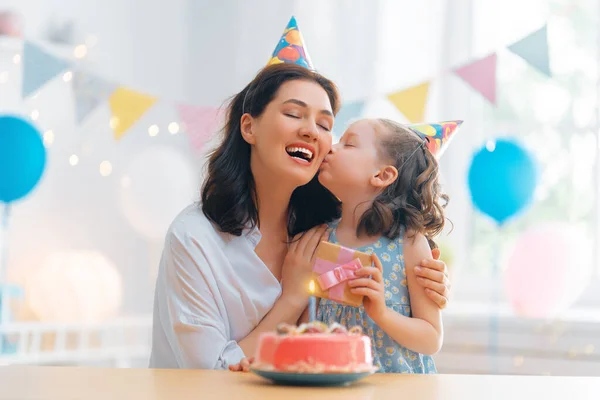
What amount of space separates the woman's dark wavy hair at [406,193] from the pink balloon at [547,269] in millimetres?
1102

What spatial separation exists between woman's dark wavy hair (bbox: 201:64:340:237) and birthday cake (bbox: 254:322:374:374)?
728 millimetres

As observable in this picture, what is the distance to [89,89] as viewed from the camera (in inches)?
114

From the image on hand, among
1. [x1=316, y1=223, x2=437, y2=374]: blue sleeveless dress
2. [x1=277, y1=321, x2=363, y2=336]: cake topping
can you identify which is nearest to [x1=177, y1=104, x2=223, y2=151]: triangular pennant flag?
[x1=316, y1=223, x2=437, y2=374]: blue sleeveless dress

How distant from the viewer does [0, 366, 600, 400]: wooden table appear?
0.82 meters

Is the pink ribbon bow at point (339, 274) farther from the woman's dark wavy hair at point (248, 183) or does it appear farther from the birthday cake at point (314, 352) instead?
the woman's dark wavy hair at point (248, 183)

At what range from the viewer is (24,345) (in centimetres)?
277

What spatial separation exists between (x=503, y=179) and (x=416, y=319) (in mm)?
1310

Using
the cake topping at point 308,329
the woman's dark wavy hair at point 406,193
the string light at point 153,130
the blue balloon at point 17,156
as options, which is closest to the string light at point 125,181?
the string light at point 153,130

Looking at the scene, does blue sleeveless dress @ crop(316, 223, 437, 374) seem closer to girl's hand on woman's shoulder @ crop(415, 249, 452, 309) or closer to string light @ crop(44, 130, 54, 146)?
girl's hand on woman's shoulder @ crop(415, 249, 452, 309)

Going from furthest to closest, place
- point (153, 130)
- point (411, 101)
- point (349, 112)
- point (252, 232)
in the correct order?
point (153, 130), point (349, 112), point (411, 101), point (252, 232)

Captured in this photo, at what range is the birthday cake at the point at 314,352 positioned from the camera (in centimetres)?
85

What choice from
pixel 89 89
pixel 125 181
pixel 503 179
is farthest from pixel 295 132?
pixel 125 181

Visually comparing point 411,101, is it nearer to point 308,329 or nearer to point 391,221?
point 391,221

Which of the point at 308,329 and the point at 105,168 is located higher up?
the point at 105,168
